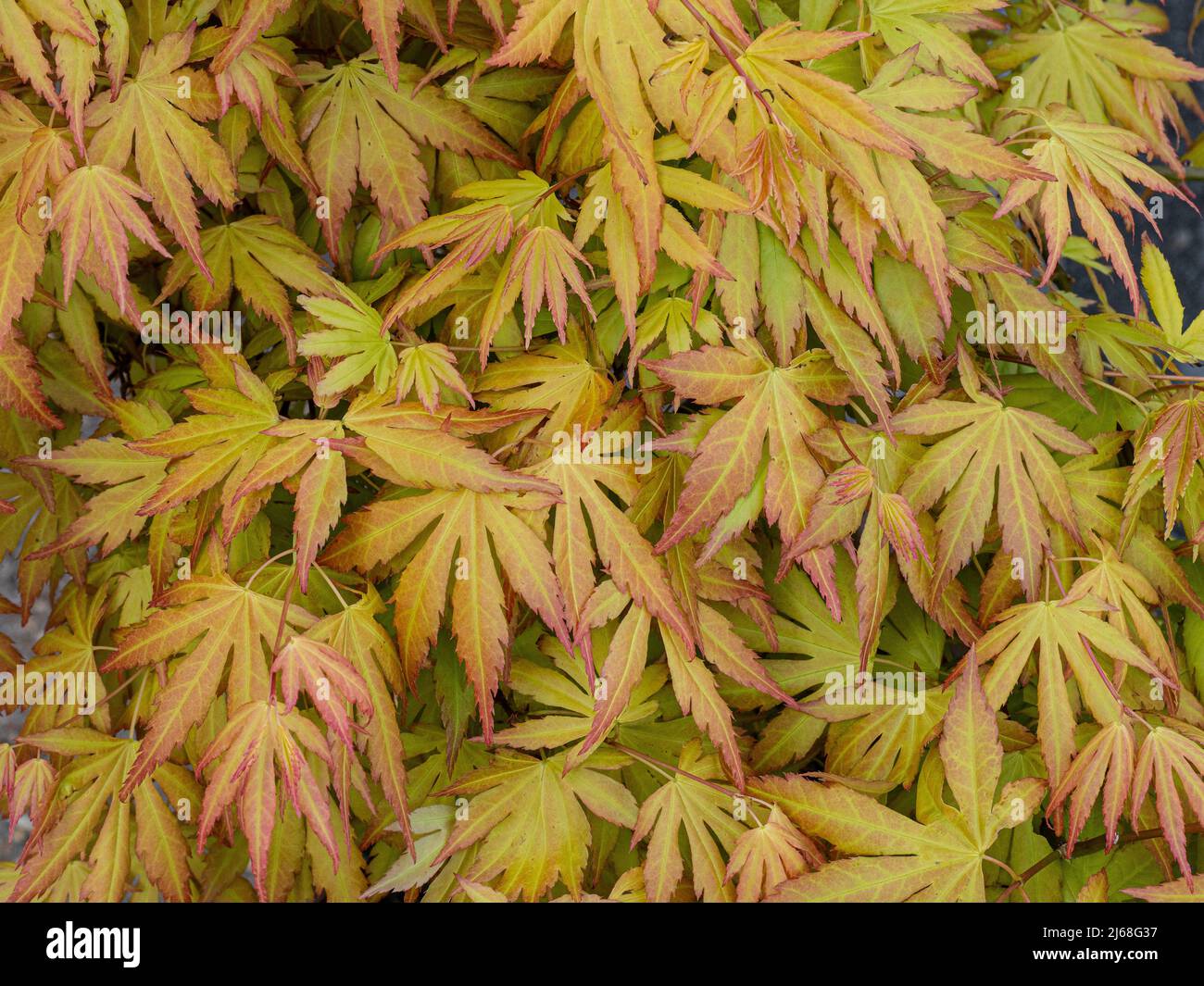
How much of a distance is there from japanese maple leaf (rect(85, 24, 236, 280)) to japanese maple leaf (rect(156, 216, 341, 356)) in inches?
3.3

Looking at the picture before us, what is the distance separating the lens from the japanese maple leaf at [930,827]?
1143 millimetres

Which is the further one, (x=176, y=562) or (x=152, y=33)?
(x=176, y=562)

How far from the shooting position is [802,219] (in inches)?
46.7

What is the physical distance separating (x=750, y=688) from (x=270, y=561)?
622mm

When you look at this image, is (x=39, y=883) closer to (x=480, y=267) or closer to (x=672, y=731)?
(x=672, y=731)

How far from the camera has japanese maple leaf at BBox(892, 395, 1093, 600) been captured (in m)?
1.19

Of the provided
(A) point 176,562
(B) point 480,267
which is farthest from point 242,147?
(A) point 176,562

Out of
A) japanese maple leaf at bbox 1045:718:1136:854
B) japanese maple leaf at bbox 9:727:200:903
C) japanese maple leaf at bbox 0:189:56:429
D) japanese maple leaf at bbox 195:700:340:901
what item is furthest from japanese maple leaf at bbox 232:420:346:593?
japanese maple leaf at bbox 1045:718:1136:854

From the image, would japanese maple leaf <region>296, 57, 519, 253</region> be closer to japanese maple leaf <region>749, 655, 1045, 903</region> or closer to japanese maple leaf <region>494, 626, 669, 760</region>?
japanese maple leaf <region>494, 626, 669, 760</region>

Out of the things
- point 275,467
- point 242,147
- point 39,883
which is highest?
point 242,147

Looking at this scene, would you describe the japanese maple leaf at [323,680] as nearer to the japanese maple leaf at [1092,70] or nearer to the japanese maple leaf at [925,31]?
the japanese maple leaf at [925,31]

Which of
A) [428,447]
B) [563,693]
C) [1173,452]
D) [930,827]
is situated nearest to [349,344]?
[428,447]

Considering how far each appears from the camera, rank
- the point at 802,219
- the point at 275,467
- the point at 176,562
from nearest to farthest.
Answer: the point at 275,467 < the point at 802,219 < the point at 176,562

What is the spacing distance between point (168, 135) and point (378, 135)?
0.77ft
